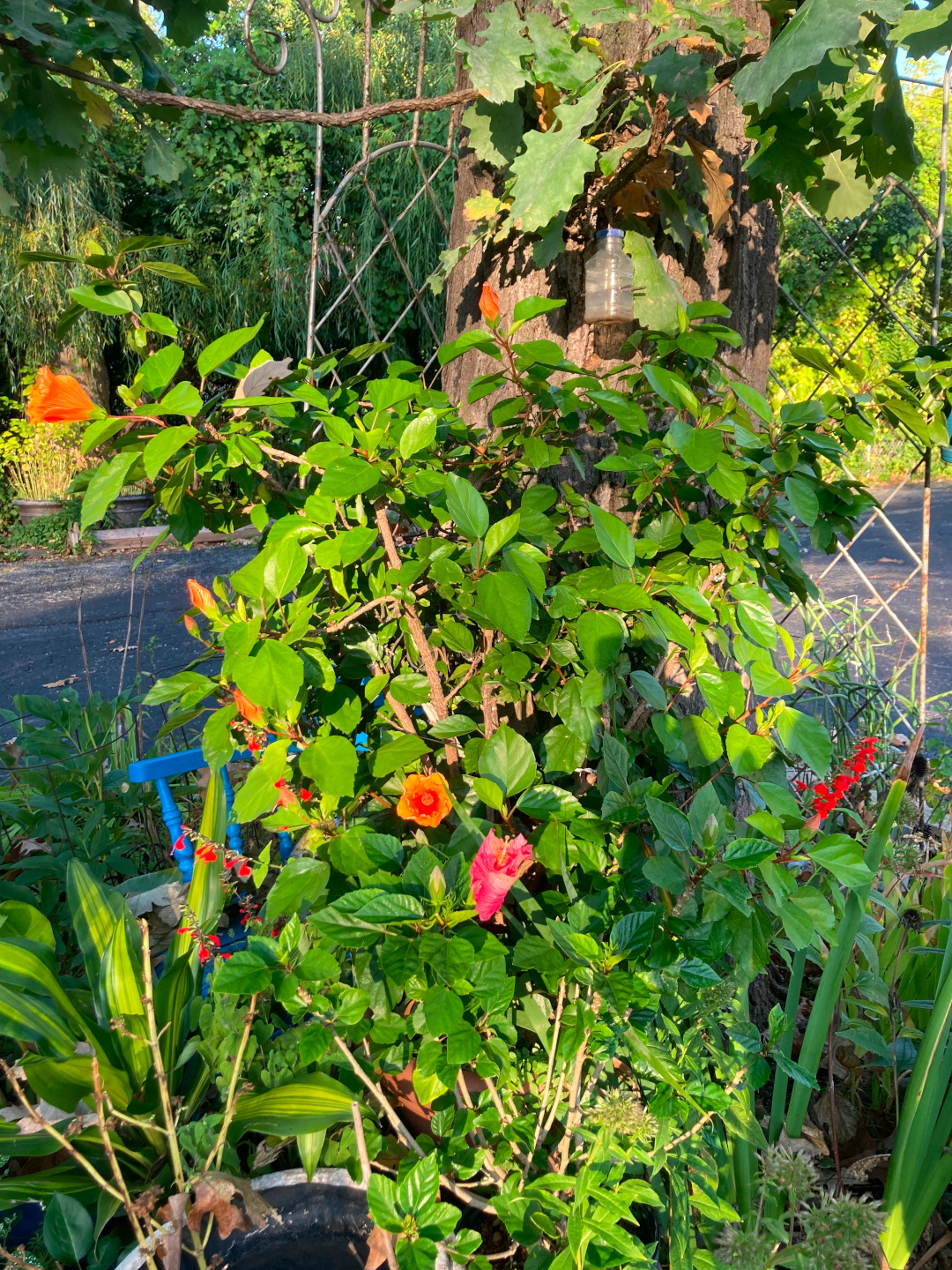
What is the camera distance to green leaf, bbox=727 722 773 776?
90 cm

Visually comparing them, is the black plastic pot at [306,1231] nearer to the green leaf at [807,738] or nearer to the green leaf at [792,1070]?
the green leaf at [792,1070]

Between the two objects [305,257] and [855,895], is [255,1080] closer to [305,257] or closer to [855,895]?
[855,895]

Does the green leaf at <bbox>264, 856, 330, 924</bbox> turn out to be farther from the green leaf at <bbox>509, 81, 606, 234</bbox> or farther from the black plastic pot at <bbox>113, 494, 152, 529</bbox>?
the black plastic pot at <bbox>113, 494, 152, 529</bbox>

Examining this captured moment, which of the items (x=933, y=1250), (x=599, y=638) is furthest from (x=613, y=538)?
(x=933, y=1250)

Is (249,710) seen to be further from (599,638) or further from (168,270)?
(168,270)

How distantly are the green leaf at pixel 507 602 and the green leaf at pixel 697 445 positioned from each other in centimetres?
23

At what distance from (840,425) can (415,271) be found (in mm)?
8128

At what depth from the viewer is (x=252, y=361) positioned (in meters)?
1.07

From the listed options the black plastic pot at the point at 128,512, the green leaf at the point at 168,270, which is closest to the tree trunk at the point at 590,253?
the green leaf at the point at 168,270

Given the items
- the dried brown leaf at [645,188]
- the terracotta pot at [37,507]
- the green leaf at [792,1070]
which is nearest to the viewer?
the green leaf at [792,1070]

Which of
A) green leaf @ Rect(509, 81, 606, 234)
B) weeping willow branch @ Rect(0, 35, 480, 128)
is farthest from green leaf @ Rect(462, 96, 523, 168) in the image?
green leaf @ Rect(509, 81, 606, 234)

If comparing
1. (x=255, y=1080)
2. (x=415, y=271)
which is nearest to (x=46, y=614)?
(x=415, y=271)

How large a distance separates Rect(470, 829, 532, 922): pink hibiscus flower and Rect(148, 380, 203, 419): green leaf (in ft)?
1.63

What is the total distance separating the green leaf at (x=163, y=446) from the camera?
787mm
